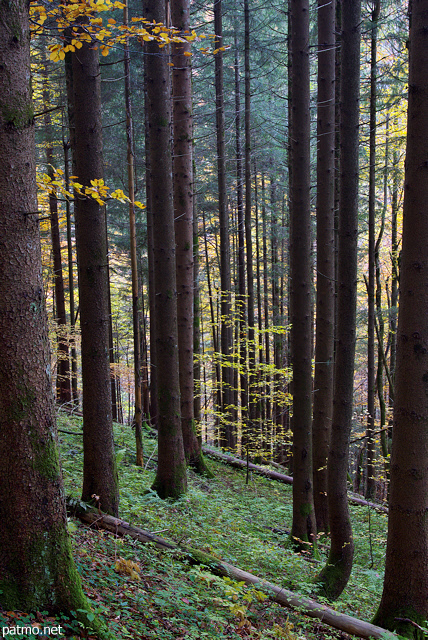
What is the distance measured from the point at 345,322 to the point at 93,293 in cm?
334

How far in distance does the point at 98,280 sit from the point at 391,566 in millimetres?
4566

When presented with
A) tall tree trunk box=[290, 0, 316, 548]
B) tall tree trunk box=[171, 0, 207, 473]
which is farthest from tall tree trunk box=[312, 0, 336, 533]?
tall tree trunk box=[171, 0, 207, 473]

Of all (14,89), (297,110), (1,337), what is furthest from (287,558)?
(297,110)

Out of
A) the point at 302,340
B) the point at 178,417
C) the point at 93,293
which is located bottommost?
the point at 178,417

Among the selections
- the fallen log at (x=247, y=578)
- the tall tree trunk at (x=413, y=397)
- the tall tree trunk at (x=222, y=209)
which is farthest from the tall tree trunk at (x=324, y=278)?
the tall tree trunk at (x=222, y=209)

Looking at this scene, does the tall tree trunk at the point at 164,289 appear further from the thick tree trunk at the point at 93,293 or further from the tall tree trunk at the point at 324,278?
the tall tree trunk at the point at 324,278

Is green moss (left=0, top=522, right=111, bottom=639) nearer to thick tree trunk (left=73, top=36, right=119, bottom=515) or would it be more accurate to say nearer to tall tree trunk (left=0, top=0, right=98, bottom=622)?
tall tree trunk (left=0, top=0, right=98, bottom=622)

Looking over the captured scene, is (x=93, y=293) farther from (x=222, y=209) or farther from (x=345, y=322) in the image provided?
(x=222, y=209)

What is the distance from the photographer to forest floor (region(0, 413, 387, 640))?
3.60 metres

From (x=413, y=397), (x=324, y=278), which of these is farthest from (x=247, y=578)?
(x=324, y=278)

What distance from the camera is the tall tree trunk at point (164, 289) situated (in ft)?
24.7

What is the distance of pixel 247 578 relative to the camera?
4.96 m

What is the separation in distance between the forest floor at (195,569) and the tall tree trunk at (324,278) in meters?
1.49

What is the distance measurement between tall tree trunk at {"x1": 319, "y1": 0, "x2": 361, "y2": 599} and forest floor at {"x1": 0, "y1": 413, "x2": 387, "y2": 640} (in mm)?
634
